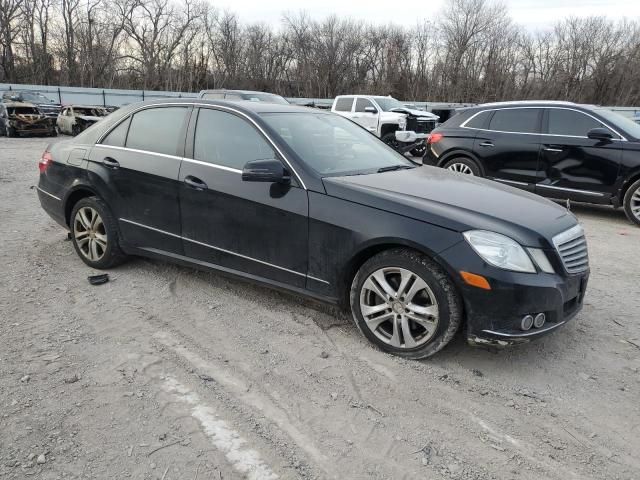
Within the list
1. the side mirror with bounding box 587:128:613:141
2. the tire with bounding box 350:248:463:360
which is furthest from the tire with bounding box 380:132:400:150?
the tire with bounding box 350:248:463:360

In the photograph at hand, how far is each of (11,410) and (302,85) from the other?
50.2 metres

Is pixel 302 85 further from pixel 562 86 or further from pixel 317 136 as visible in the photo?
pixel 317 136

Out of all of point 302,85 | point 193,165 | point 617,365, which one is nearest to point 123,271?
point 193,165

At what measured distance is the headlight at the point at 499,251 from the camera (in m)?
3.08

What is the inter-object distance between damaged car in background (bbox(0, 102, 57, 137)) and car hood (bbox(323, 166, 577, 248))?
Result: 21.8m

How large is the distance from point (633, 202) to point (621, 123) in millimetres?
1256

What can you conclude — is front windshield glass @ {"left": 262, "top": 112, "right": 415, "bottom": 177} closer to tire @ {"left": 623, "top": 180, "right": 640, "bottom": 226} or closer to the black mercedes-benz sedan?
the black mercedes-benz sedan

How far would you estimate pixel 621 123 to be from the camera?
25.6 feet

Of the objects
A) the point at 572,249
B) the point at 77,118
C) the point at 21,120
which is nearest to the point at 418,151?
the point at 572,249

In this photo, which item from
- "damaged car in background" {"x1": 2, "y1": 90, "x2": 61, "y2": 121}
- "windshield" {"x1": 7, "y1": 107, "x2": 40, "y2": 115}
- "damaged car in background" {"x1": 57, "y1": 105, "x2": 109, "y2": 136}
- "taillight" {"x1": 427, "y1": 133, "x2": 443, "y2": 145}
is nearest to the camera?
"taillight" {"x1": 427, "y1": 133, "x2": 443, "y2": 145}

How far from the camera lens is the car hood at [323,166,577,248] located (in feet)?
10.5

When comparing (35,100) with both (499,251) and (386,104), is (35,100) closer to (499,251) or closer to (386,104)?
(386,104)

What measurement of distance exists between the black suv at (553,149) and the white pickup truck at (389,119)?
6459mm

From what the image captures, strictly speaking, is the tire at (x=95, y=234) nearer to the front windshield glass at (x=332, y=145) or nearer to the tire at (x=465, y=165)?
the front windshield glass at (x=332, y=145)
